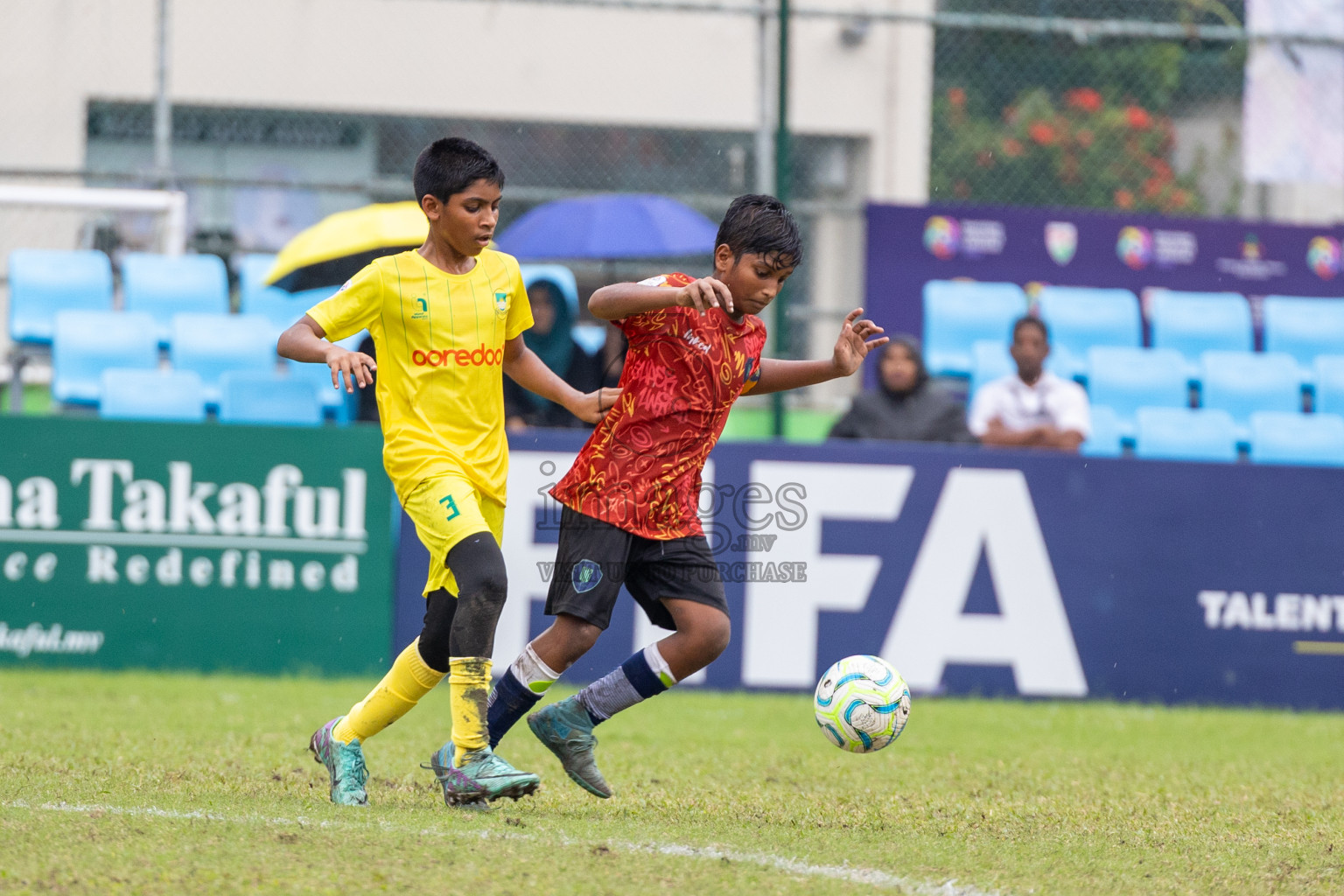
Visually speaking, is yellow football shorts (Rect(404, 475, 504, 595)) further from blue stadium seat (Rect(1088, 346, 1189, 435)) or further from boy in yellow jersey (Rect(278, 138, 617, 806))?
blue stadium seat (Rect(1088, 346, 1189, 435))

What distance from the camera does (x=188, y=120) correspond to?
1139 centimetres

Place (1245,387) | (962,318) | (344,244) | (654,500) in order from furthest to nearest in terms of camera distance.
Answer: (962,318) < (1245,387) < (344,244) < (654,500)

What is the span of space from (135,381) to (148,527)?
1.19 meters

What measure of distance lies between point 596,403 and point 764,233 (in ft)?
2.43

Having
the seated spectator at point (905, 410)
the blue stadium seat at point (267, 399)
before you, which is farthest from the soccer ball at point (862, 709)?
the blue stadium seat at point (267, 399)

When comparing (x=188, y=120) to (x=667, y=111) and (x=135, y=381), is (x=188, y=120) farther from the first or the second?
(x=667, y=111)

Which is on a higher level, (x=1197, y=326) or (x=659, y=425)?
(x=1197, y=326)

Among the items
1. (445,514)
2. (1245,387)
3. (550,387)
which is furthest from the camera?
(1245,387)

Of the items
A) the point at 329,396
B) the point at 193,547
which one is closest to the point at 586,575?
the point at 193,547

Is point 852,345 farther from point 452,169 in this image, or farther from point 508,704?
point 508,704

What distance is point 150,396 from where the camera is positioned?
9.22 meters

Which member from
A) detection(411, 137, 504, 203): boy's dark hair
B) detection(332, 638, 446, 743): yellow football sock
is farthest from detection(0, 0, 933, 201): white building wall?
detection(332, 638, 446, 743): yellow football sock

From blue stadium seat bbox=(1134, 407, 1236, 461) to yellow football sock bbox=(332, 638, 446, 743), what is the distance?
6482 mm

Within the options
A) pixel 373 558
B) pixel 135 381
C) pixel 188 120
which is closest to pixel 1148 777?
pixel 373 558
